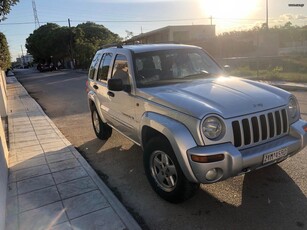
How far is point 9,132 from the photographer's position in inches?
317

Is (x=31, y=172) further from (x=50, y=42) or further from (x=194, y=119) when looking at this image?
(x=50, y=42)

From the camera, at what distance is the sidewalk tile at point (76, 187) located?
13.8 feet

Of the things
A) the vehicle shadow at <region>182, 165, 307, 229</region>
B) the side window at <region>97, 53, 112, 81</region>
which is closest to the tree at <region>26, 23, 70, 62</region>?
the side window at <region>97, 53, 112, 81</region>

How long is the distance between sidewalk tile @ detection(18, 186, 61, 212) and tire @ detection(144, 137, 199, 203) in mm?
1293

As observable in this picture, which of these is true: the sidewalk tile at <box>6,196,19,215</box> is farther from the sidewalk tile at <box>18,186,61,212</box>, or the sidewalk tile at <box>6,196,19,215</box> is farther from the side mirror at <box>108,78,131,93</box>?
the side mirror at <box>108,78,131,93</box>

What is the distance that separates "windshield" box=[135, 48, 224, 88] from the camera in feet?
14.8

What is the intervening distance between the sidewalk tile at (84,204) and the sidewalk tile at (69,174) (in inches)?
26.6

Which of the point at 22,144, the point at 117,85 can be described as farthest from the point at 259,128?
the point at 22,144

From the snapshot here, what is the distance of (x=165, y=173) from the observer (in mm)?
3822

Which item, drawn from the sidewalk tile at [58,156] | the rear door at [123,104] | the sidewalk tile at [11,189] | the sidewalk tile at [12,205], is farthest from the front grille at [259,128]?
the sidewalk tile at [58,156]

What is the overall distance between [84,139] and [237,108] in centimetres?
455

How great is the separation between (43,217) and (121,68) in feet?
8.08

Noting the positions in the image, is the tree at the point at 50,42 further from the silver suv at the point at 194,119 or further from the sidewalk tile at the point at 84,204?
the sidewalk tile at the point at 84,204

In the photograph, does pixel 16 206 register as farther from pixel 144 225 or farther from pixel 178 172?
pixel 178 172
